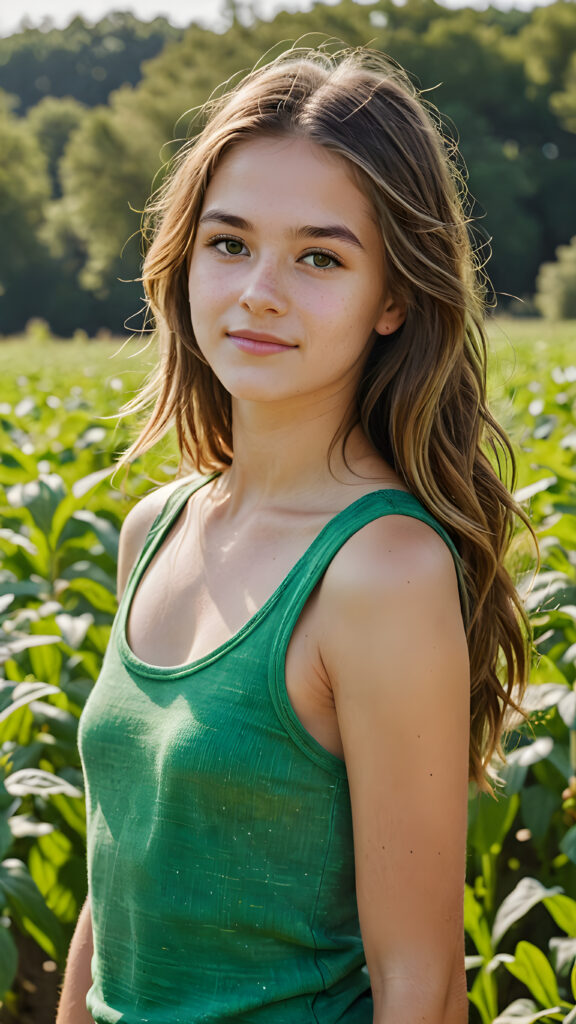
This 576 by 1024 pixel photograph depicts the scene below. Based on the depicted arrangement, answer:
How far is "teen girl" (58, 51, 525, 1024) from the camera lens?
132cm

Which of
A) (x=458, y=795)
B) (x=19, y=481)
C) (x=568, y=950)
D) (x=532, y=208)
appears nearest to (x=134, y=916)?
(x=458, y=795)

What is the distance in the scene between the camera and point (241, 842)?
4.54 ft

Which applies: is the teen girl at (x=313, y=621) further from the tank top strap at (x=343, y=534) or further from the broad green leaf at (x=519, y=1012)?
the broad green leaf at (x=519, y=1012)

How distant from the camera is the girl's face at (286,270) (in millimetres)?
1452

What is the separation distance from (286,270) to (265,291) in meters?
0.04

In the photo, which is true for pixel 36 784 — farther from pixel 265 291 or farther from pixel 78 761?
pixel 265 291

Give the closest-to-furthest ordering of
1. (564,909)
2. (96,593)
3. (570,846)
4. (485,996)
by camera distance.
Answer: (570,846)
(564,909)
(485,996)
(96,593)

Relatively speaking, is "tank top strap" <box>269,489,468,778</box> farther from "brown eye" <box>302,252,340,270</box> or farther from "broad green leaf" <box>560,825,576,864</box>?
"broad green leaf" <box>560,825,576,864</box>

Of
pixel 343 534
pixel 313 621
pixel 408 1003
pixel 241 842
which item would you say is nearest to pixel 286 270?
pixel 343 534

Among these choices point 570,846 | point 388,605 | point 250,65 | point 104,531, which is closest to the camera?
point 388,605

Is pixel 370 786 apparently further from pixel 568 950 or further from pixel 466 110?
pixel 466 110

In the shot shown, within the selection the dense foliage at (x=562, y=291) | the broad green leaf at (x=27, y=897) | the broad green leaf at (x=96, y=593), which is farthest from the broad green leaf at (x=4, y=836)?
the dense foliage at (x=562, y=291)

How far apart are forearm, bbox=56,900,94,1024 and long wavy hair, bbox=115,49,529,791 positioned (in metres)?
0.66

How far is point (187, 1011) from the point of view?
1.41 m
